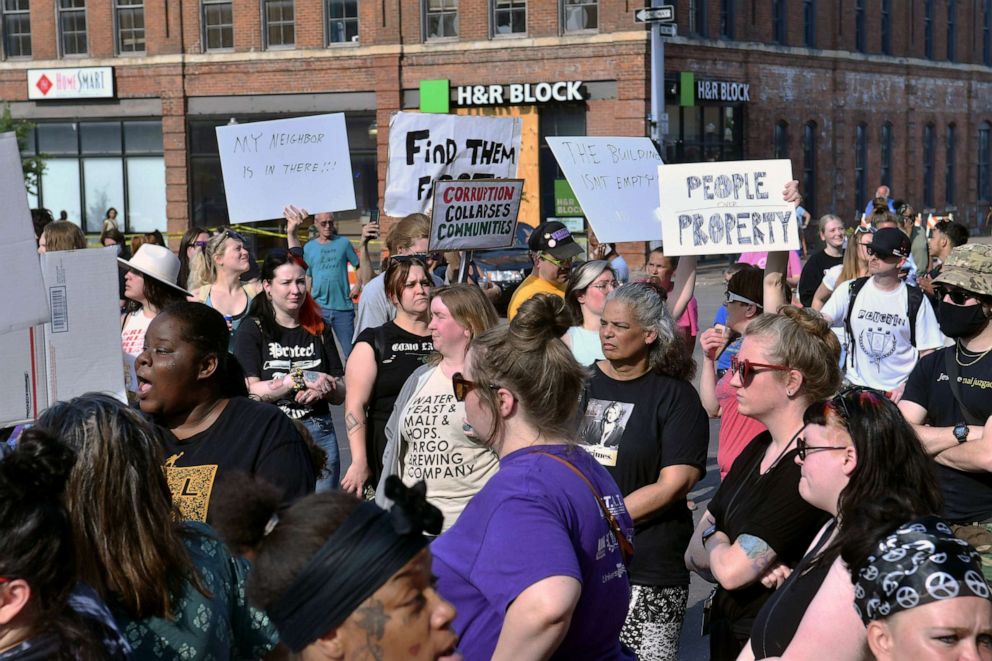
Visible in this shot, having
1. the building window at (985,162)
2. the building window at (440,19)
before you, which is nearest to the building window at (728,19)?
the building window at (440,19)

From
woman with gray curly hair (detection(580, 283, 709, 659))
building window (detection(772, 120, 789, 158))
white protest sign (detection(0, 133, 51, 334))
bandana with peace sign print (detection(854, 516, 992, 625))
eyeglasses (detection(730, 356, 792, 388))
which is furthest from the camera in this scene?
building window (detection(772, 120, 789, 158))

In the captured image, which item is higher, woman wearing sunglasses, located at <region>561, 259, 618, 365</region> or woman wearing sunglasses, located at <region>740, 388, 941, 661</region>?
woman wearing sunglasses, located at <region>561, 259, 618, 365</region>

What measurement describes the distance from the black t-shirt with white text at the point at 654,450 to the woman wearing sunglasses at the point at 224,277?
3.61 metres

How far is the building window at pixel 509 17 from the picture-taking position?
3222 cm

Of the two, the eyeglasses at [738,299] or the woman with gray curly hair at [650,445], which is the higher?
the eyeglasses at [738,299]

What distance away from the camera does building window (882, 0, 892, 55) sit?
4169 cm

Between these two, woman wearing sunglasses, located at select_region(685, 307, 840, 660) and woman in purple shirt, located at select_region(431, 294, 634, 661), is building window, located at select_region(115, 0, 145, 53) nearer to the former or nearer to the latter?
woman wearing sunglasses, located at select_region(685, 307, 840, 660)

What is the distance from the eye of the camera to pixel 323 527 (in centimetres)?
233

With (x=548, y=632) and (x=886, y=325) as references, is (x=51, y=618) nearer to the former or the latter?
(x=548, y=632)

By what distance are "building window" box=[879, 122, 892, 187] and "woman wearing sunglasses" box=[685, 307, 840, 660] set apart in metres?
39.0

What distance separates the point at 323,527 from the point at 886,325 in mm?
6266

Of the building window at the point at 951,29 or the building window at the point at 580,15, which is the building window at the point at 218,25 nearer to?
the building window at the point at 580,15

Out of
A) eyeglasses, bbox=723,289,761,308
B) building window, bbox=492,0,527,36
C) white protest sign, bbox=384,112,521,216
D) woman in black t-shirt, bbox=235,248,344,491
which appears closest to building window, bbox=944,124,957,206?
building window, bbox=492,0,527,36

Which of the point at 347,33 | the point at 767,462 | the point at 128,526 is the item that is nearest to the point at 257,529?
the point at 128,526
